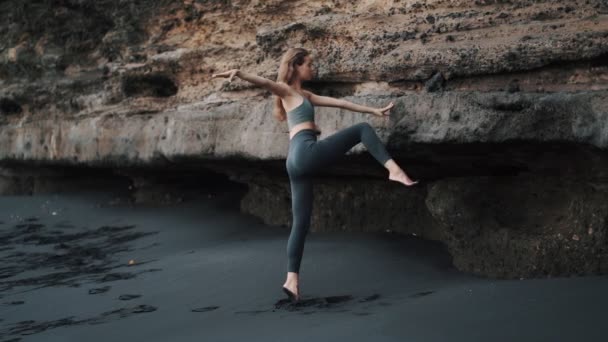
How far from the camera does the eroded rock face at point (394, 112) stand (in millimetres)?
4645

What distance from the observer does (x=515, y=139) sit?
15.0ft

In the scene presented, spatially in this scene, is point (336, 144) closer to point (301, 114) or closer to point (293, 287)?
point (301, 114)

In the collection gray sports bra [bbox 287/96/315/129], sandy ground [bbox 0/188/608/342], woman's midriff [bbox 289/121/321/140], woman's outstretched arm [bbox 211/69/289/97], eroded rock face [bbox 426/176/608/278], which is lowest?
sandy ground [bbox 0/188/608/342]

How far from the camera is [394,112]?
517 cm

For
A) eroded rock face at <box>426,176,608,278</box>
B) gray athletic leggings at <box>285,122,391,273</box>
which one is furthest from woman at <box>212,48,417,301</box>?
eroded rock face at <box>426,176,608,278</box>

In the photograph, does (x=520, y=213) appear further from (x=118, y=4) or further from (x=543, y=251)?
(x=118, y=4)

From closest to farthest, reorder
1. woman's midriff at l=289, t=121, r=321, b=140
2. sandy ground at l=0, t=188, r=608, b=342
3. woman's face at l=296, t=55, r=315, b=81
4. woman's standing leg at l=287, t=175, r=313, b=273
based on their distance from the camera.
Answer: sandy ground at l=0, t=188, r=608, b=342 < woman's standing leg at l=287, t=175, r=313, b=273 < woman's midriff at l=289, t=121, r=321, b=140 < woman's face at l=296, t=55, r=315, b=81

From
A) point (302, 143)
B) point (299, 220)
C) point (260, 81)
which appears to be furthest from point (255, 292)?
point (260, 81)

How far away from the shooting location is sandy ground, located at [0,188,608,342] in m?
3.80

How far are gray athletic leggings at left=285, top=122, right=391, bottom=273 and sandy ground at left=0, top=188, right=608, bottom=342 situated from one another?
1.16 feet

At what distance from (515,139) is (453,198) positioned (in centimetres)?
71

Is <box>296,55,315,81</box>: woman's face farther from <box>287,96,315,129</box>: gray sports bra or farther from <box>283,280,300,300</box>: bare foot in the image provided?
<box>283,280,300,300</box>: bare foot

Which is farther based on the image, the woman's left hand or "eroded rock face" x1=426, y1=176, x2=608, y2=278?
the woman's left hand

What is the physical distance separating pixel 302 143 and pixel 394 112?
78cm
